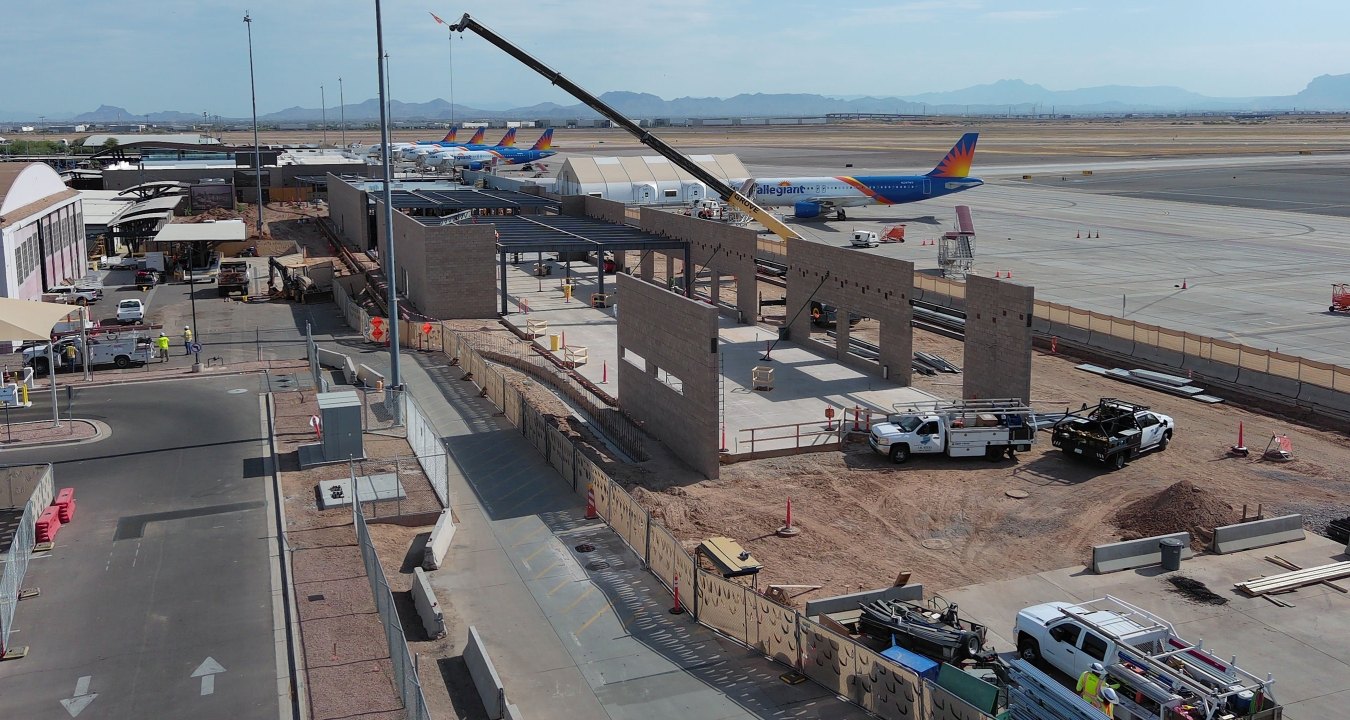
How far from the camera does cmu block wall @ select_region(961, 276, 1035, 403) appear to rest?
34.2 m

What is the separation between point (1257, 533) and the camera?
2531 cm

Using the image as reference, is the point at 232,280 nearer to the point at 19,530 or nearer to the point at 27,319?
the point at 27,319

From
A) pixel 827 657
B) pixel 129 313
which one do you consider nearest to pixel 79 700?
pixel 827 657

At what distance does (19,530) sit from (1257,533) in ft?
88.3

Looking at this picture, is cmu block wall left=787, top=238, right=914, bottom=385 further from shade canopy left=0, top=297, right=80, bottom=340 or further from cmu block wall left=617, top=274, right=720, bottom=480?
shade canopy left=0, top=297, right=80, bottom=340

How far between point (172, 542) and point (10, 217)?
3372 cm

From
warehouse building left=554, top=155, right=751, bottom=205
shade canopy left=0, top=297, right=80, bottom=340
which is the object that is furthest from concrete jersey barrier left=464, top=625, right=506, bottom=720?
warehouse building left=554, top=155, right=751, bottom=205

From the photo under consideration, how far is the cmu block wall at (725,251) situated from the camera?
51375mm

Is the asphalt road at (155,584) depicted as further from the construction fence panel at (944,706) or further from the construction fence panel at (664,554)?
the construction fence panel at (944,706)

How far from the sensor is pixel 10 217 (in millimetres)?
51188

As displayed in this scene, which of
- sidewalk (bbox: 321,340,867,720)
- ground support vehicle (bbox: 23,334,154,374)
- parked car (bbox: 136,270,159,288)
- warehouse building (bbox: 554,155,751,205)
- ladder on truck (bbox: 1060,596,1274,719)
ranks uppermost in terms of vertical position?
warehouse building (bbox: 554,155,751,205)

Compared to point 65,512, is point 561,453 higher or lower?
higher

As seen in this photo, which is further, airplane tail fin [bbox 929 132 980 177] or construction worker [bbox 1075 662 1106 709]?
airplane tail fin [bbox 929 132 980 177]

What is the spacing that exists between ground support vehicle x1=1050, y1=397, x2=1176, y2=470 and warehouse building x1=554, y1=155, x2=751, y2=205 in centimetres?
6562
